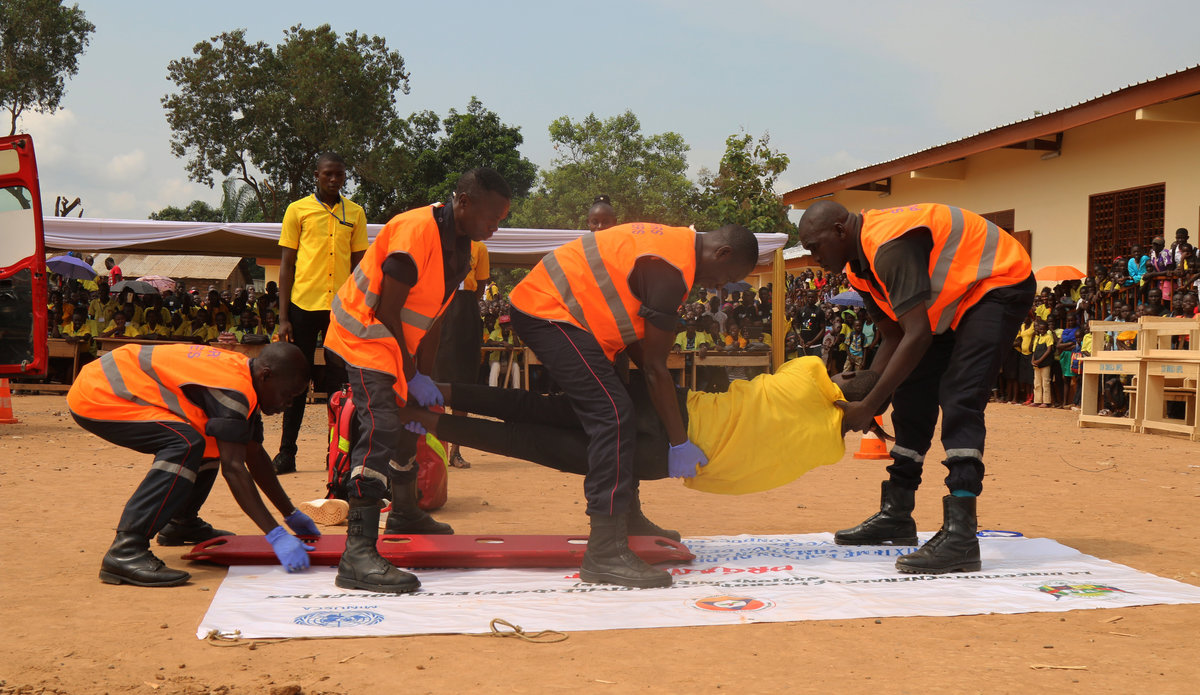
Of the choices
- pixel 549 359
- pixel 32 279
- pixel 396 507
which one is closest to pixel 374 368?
pixel 549 359

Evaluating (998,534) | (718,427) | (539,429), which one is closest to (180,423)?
(539,429)

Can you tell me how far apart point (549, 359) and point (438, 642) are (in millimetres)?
1355

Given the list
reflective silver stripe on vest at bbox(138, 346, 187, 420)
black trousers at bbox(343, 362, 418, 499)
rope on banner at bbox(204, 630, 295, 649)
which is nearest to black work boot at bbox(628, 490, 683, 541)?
black trousers at bbox(343, 362, 418, 499)

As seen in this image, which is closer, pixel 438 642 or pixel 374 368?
pixel 438 642

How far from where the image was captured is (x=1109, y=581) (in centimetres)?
392

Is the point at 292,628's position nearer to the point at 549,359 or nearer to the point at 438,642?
the point at 438,642

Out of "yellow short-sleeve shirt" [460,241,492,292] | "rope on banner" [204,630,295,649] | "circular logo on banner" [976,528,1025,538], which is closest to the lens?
"rope on banner" [204,630,295,649]

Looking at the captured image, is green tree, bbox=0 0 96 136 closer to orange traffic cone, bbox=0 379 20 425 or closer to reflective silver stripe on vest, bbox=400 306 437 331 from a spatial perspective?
orange traffic cone, bbox=0 379 20 425

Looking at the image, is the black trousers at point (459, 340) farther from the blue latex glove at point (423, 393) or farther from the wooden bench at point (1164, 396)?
the wooden bench at point (1164, 396)

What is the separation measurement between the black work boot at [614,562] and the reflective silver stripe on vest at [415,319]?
3.52ft

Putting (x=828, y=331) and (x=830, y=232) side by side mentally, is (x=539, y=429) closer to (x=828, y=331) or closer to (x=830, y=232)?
(x=830, y=232)

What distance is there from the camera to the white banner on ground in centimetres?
331

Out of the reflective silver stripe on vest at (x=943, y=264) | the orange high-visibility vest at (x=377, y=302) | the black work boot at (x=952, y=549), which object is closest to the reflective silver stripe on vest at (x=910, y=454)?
the black work boot at (x=952, y=549)

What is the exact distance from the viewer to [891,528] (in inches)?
185
